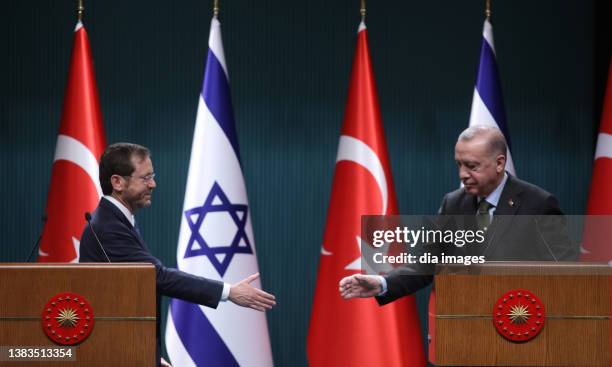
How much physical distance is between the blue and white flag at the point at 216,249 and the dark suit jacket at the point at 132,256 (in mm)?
1559

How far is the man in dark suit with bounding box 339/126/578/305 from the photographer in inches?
111

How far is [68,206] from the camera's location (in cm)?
442

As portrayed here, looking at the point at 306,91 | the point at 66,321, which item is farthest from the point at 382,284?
the point at 306,91

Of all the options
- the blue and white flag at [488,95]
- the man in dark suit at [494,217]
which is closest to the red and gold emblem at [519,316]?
the man in dark suit at [494,217]

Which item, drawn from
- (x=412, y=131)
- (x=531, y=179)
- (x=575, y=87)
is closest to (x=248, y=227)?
(x=412, y=131)

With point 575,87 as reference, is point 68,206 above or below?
below

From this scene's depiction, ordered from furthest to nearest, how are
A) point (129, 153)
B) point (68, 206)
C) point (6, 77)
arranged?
point (6, 77), point (68, 206), point (129, 153)

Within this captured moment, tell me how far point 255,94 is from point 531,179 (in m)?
1.86

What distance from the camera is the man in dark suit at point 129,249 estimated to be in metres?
2.77

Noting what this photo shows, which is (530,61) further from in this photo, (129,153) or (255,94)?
(129,153)

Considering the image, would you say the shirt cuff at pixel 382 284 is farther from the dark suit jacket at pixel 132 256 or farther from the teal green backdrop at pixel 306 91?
the teal green backdrop at pixel 306 91

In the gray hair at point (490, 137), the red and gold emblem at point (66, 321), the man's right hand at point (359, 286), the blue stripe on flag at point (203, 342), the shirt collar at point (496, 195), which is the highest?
the gray hair at point (490, 137)

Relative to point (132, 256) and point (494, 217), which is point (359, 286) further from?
point (132, 256)

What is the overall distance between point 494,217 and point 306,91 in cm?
243
